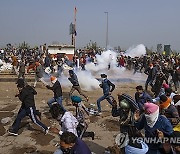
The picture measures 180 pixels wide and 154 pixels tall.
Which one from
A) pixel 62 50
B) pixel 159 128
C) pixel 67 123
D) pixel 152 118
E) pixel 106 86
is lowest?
pixel 62 50

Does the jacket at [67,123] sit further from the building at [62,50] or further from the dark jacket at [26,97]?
the building at [62,50]

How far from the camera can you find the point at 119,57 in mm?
31047

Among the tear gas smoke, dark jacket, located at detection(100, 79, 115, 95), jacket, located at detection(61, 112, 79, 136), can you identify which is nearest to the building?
the tear gas smoke

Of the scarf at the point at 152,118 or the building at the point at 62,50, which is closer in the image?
the scarf at the point at 152,118

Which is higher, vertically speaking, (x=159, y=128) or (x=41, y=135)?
(x=159, y=128)

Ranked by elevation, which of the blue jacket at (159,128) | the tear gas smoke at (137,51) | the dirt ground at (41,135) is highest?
the blue jacket at (159,128)

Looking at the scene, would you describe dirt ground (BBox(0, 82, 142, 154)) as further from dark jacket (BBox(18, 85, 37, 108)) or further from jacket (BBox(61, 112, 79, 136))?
jacket (BBox(61, 112, 79, 136))

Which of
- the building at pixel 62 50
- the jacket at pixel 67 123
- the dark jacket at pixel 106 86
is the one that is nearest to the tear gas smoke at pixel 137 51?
the building at pixel 62 50

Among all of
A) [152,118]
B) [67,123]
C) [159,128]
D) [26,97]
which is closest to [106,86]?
[26,97]

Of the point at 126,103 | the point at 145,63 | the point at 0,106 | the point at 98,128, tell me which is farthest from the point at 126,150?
the point at 145,63

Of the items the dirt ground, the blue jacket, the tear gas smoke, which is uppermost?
the blue jacket

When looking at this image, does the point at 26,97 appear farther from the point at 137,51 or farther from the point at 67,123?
the point at 137,51

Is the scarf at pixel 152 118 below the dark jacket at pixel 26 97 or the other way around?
the other way around

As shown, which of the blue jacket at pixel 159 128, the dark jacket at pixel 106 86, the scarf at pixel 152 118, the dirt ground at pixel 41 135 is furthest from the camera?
the dark jacket at pixel 106 86
